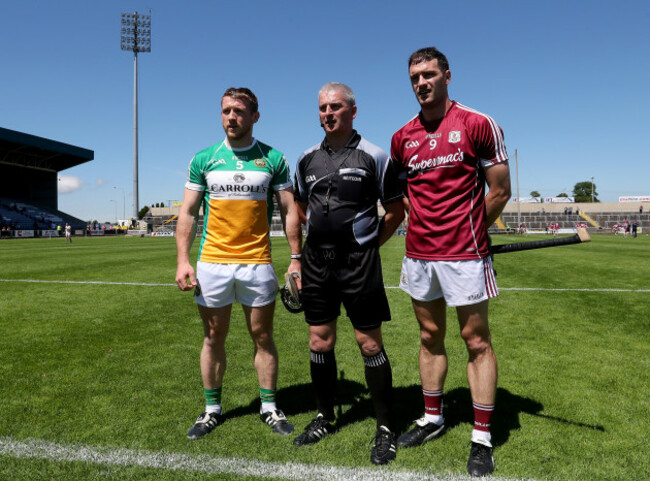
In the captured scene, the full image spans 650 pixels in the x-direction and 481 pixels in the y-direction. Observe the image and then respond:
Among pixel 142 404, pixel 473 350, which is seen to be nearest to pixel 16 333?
pixel 142 404

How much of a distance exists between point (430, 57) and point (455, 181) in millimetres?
754

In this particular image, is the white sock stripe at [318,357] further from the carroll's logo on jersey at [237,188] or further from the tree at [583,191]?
the tree at [583,191]

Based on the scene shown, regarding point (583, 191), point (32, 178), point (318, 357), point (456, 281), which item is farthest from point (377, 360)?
point (583, 191)

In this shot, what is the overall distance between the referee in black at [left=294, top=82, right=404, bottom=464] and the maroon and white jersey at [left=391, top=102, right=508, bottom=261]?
0.75 feet

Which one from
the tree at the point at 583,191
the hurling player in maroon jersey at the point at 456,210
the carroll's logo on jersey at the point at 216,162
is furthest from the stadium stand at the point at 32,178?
the tree at the point at 583,191

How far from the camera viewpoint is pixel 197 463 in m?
2.44

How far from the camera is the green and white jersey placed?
296cm

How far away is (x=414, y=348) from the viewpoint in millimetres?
4758

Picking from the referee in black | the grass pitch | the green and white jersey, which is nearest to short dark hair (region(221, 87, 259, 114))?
the green and white jersey

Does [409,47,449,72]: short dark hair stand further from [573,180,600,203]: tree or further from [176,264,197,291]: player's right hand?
[573,180,600,203]: tree

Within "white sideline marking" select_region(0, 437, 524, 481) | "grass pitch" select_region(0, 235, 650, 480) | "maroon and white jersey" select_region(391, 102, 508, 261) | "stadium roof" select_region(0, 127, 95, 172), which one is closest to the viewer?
"white sideline marking" select_region(0, 437, 524, 481)

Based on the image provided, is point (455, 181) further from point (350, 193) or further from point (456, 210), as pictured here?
point (350, 193)

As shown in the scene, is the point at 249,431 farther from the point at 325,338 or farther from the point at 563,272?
the point at 563,272

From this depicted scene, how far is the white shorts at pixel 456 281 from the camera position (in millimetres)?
2566
